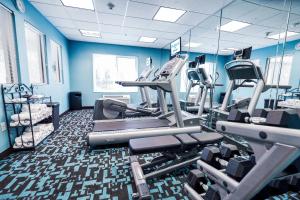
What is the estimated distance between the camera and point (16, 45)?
2.61 meters

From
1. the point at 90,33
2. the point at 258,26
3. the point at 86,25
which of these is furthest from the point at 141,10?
the point at 258,26

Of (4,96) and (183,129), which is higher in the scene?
(4,96)

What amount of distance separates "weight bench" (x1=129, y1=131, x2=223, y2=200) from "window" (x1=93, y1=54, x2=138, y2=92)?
5237 millimetres

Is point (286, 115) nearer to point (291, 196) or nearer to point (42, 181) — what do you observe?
point (291, 196)

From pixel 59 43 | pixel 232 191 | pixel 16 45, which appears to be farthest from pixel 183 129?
pixel 59 43

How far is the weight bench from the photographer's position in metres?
1.41

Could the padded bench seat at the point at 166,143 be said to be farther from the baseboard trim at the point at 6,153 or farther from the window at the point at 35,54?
the window at the point at 35,54

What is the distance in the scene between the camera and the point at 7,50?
2.47 metres

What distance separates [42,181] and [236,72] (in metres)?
3.28

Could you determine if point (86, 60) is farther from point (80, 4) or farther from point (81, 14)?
point (80, 4)

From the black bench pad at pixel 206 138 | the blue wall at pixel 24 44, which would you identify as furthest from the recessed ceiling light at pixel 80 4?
the black bench pad at pixel 206 138

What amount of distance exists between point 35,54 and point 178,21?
12.4 feet

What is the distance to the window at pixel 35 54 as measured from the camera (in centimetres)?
325

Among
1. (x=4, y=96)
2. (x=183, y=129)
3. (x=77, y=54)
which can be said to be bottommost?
(x=183, y=129)
